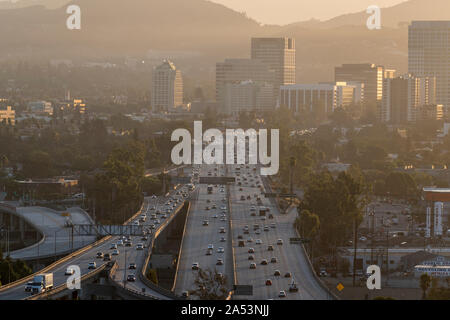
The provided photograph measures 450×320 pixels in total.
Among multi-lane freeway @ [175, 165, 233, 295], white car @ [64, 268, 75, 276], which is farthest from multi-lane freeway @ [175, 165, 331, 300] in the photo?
white car @ [64, 268, 75, 276]

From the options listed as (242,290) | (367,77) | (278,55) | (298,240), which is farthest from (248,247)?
(278,55)

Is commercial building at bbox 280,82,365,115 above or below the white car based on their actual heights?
above

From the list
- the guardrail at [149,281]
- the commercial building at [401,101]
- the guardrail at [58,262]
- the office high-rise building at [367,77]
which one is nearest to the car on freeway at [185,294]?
the guardrail at [149,281]

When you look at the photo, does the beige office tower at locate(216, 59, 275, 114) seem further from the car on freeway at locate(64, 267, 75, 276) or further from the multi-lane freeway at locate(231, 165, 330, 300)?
the car on freeway at locate(64, 267, 75, 276)

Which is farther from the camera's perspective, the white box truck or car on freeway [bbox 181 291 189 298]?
car on freeway [bbox 181 291 189 298]

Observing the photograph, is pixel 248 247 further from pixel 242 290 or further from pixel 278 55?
pixel 278 55

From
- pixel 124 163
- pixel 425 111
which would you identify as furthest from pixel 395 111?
pixel 124 163

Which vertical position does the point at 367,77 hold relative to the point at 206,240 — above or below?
above
